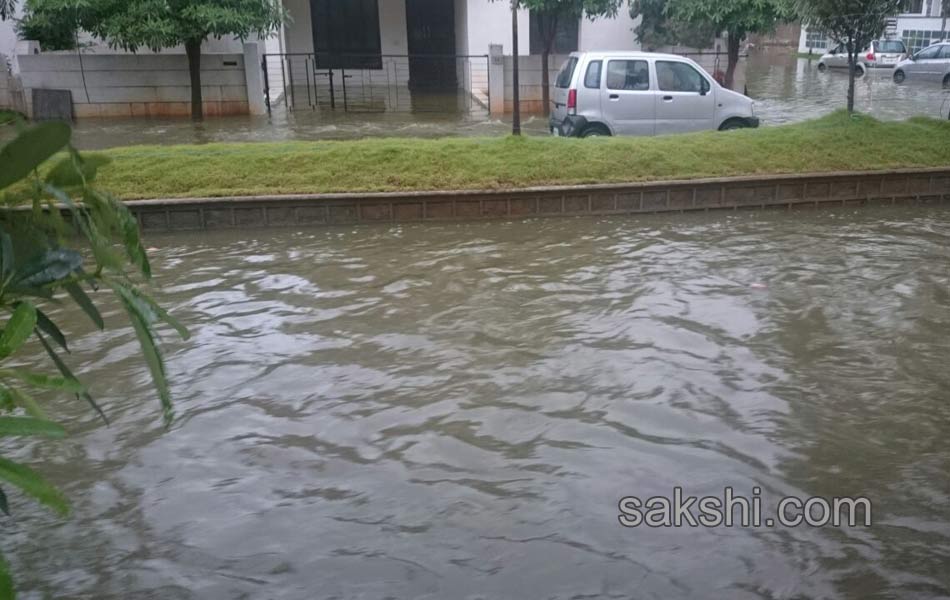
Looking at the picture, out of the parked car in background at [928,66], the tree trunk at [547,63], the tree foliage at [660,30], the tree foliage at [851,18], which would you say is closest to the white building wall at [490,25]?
the tree trunk at [547,63]

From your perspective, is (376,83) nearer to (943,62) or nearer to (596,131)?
(596,131)

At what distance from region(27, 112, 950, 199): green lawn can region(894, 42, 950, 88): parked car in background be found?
18.9 metres

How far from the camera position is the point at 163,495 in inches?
176

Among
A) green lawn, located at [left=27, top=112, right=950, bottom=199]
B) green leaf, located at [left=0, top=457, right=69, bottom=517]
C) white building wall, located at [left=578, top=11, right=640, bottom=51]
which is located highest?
white building wall, located at [left=578, top=11, right=640, bottom=51]

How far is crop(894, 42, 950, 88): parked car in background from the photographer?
28.4 meters

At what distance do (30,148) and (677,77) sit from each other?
13.4m

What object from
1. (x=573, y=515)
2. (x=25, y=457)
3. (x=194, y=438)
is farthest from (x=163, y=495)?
(x=573, y=515)

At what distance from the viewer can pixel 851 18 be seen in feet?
43.2

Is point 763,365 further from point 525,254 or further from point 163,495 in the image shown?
point 163,495

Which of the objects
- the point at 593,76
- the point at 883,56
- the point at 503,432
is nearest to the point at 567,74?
the point at 593,76

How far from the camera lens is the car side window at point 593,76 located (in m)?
13.3

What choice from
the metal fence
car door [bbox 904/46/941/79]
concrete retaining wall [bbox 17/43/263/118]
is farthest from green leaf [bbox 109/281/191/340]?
car door [bbox 904/46/941/79]

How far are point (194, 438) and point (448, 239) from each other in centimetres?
488

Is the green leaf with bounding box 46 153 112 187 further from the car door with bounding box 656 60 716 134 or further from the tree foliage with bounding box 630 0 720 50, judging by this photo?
the tree foliage with bounding box 630 0 720 50
